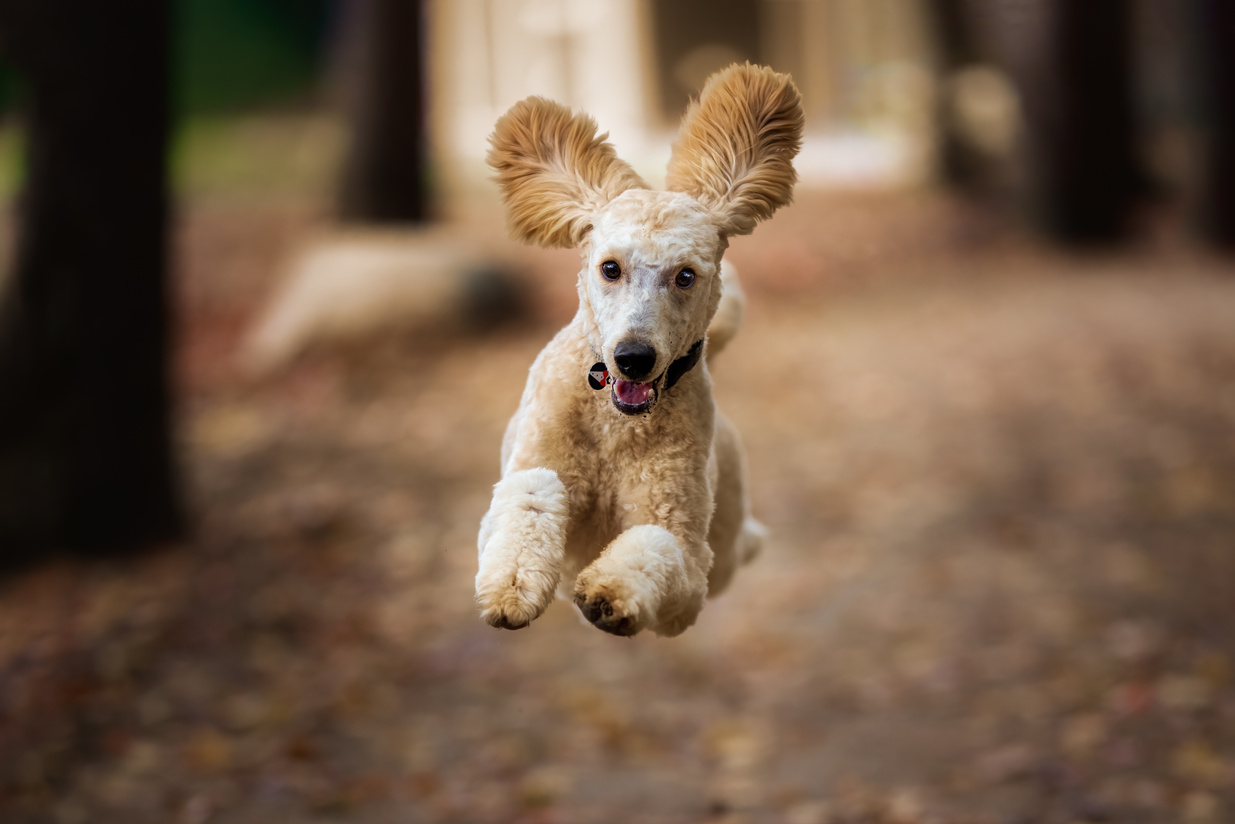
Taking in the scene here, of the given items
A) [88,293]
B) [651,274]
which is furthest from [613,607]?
[88,293]

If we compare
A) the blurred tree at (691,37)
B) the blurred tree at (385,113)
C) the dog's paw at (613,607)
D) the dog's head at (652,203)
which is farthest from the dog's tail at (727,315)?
the blurred tree at (691,37)

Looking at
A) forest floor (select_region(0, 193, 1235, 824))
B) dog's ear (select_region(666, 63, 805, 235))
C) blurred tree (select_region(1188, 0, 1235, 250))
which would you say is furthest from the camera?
blurred tree (select_region(1188, 0, 1235, 250))

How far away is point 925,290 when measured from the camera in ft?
57.6

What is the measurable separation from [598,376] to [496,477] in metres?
9.43

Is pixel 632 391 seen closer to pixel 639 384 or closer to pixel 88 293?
pixel 639 384

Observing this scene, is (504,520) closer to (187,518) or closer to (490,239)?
(187,518)

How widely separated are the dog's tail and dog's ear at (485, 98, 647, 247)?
1.55 feet

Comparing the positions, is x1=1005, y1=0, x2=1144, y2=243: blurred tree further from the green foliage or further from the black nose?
the green foliage

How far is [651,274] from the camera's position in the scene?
1.74 meters

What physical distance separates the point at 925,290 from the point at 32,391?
12.3 m

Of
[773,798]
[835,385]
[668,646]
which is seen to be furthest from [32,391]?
[835,385]

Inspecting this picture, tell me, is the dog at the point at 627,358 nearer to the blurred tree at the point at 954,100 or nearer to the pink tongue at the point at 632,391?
the pink tongue at the point at 632,391

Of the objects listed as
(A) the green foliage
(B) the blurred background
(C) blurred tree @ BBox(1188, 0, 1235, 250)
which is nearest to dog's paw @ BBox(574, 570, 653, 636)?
(B) the blurred background

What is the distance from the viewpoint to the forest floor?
8.54 m
